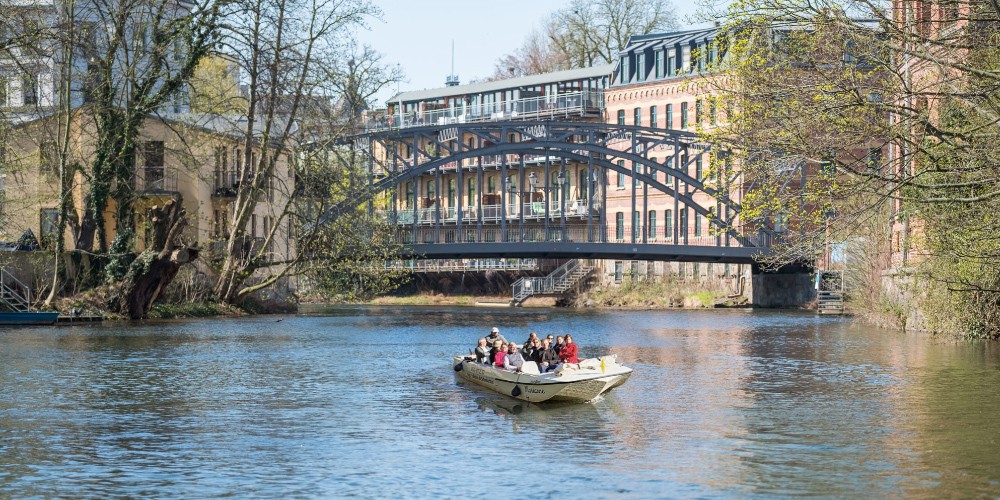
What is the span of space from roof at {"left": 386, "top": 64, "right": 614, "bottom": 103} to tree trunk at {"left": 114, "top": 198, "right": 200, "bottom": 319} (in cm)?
3555

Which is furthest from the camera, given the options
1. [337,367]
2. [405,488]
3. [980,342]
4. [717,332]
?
[717,332]

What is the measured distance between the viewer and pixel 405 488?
17547 millimetres

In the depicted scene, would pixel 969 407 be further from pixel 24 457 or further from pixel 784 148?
pixel 24 457

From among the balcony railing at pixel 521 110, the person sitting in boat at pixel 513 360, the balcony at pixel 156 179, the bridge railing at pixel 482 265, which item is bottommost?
the person sitting in boat at pixel 513 360

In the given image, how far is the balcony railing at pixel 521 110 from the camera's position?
87875 mm

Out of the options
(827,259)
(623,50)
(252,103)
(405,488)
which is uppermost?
A: (623,50)

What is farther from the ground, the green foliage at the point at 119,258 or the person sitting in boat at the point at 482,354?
the green foliage at the point at 119,258

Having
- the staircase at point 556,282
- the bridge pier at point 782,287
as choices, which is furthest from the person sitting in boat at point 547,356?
the staircase at point 556,282

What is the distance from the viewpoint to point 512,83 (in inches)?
3770

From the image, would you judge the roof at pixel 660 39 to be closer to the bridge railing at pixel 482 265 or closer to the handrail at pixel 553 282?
the handrail at pixel 553 282

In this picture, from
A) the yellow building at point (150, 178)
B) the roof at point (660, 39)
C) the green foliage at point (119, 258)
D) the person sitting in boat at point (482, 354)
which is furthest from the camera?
the roof at point (660, 39)

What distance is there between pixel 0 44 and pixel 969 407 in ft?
64.2

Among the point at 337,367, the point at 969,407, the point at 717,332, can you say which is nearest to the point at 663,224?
the point at 717,332

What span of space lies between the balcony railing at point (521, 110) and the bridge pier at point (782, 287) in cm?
1765
